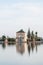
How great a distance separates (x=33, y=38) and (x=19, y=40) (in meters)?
4.90

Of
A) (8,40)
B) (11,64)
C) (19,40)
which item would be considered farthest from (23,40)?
(11,64)

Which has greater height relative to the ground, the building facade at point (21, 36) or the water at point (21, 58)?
the building facade at point (21, 36)

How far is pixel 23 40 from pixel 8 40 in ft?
10.6

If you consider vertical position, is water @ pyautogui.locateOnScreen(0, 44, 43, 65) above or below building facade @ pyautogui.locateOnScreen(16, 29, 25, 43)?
below

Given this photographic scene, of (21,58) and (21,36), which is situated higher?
(21,36)

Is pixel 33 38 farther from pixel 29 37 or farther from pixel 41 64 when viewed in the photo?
pixel 41 64

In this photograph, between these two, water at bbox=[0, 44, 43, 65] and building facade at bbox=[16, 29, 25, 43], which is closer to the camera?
water at bbox=[0, 44, 43, 65]

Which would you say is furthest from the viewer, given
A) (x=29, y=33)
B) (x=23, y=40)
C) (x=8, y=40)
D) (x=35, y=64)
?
(x=23, y=40)

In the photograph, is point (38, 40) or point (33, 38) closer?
point (33, 38)

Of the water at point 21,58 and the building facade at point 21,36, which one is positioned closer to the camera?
the water at point 21,58

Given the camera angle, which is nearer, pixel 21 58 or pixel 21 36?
pixel 21 58

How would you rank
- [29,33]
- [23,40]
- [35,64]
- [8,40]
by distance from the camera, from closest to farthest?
1. [35,64]
2. [29,33]
3. [8,40]
4. [23,40]

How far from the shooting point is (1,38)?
126 ft

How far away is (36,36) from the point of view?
36.0 meters
